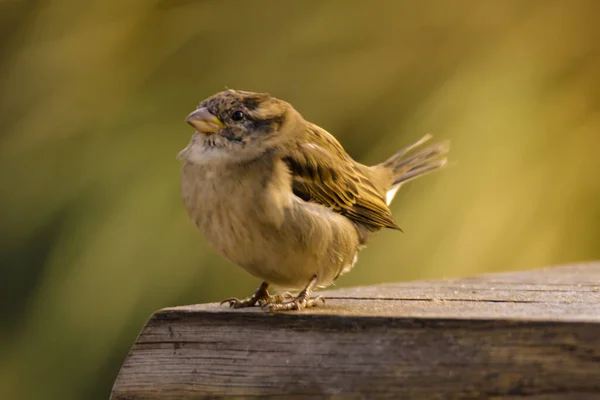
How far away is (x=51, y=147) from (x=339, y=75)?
1086 millimetres

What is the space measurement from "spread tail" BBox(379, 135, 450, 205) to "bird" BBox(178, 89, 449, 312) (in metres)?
0.69

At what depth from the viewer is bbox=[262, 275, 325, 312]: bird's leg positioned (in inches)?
93.0

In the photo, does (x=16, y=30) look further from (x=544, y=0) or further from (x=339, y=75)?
(x=544, y=0)

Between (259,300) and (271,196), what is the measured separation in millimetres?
282

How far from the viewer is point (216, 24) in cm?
400

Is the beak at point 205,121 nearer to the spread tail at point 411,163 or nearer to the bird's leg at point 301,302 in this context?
the bird's leg at point 301,302

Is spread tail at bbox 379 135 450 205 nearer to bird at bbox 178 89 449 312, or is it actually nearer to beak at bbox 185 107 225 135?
bird at bbox 178 89 449 312

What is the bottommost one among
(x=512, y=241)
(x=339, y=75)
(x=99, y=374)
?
(x=99, y=374)

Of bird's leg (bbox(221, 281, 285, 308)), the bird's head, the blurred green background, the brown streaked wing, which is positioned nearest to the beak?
the bird's head

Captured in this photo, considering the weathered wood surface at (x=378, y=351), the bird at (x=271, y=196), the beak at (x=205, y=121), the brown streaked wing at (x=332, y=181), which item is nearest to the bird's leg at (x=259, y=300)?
the bird at (x=271, y=196)

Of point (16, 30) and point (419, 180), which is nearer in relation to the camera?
point (16, 30)

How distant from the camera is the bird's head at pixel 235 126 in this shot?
276 cm

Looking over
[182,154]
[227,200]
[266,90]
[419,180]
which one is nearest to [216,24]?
[266,90]

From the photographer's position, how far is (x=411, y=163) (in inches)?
153
